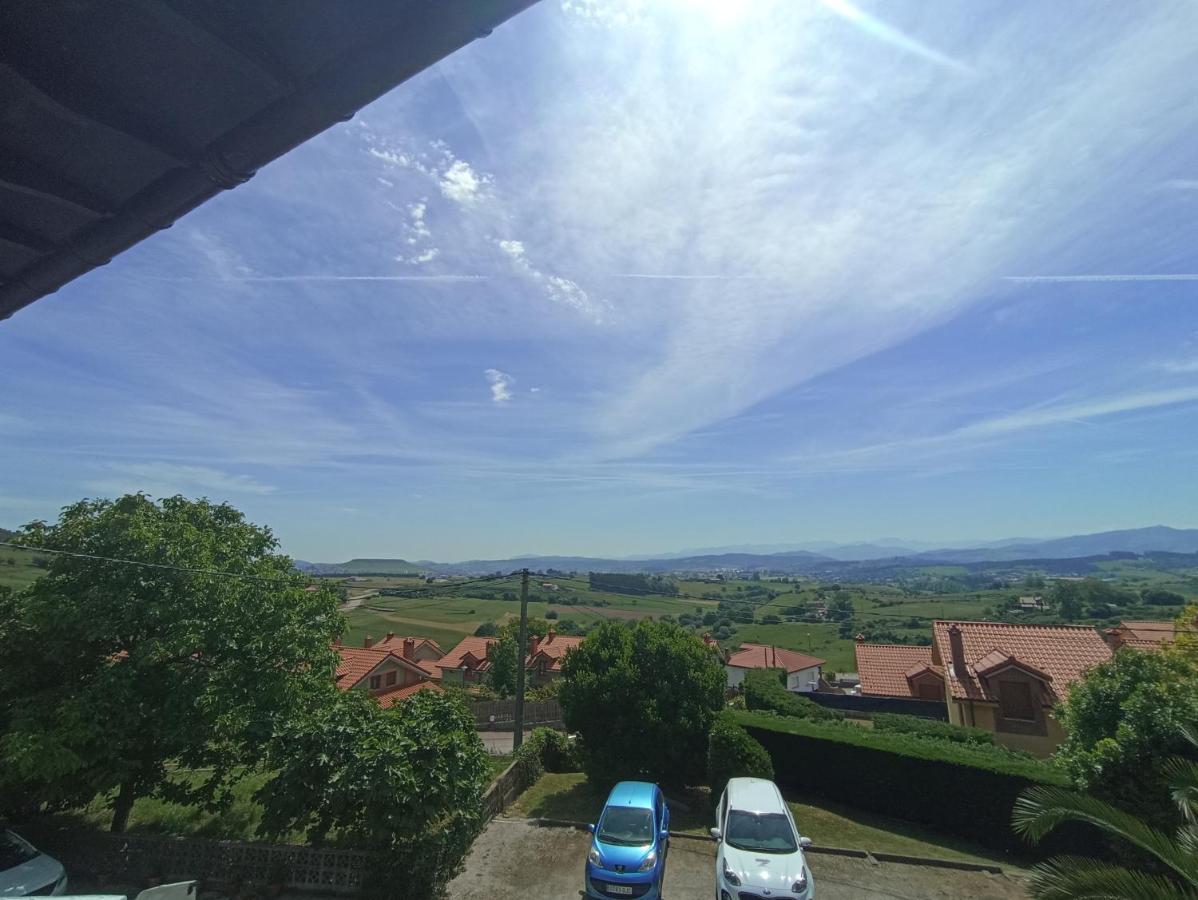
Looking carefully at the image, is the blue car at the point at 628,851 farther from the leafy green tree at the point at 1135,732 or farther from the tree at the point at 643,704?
the leafy green tree at the point at 1135,732

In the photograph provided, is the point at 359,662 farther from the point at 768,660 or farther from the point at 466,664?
the point at 768,660

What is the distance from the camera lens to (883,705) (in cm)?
3581

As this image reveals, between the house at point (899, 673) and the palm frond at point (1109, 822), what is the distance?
2673 cm

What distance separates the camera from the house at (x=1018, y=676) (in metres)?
25.4

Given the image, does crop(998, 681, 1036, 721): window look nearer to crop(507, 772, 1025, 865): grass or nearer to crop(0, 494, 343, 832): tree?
crop(507, 772, 1025, 865): grass

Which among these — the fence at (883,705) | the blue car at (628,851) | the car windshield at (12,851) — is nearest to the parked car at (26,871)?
the car windshield at (12,851)

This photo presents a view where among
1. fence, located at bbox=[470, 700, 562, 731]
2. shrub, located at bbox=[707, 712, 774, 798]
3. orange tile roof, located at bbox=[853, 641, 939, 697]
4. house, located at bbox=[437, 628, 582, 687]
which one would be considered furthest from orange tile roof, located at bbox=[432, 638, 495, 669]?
shrub, located at bbox=[707, 712, 774, 798]

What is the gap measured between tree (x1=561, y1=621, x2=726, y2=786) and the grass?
937 millimetres

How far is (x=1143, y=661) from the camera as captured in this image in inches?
596

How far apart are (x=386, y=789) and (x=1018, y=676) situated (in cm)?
2765

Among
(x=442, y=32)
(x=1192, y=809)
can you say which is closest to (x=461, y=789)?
(x=1192, y=809)

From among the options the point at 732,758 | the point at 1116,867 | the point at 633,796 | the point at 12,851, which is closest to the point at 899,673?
the point at 732,758

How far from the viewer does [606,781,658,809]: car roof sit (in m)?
13.4

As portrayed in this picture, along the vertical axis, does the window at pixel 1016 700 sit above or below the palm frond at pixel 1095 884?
below
